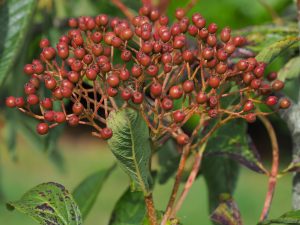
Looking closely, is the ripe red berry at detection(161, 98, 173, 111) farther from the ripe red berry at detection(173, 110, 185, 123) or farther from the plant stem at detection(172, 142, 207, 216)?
the plant stem at detection(172, 142, 207, 216)

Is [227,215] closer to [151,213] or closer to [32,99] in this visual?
[151,213]

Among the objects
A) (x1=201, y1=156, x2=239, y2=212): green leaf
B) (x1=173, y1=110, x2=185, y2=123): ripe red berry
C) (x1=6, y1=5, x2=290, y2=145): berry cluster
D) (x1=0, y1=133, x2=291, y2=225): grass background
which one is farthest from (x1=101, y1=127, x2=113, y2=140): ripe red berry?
(x1=0, y1=133, x2=291, y2=225): grass background

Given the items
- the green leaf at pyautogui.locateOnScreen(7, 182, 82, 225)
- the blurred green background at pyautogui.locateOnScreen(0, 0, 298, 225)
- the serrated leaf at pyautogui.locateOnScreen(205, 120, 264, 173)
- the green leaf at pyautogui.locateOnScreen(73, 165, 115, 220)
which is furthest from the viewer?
the blurred green background at pyautogui.locateOnScreen(0, 0, 298, 225)

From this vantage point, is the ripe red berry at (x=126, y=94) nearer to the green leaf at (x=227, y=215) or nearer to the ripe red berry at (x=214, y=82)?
the ripe red berry at (x=214, y=82)

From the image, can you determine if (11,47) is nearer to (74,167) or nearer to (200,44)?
(200,44)

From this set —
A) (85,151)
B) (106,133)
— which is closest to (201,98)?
(106,133)

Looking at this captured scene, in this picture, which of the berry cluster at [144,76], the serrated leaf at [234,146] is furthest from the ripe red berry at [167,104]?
the serrated leaf at [234,146]
